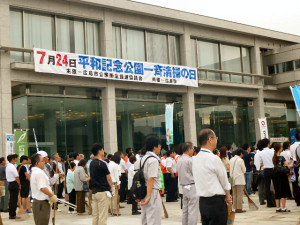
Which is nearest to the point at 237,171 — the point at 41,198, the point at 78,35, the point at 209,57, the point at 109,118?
the point at 41,198

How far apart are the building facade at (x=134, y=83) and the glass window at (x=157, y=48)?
65 millimetres

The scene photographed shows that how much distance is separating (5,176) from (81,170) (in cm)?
294

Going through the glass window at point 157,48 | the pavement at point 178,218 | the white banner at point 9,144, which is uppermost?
the glass window at point 157,48

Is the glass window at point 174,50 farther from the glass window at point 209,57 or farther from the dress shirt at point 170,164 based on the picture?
the dress shirt at point 170,164

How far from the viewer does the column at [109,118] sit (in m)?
23.1

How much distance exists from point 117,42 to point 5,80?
7.02 meters

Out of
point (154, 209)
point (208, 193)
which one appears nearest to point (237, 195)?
point (154, 209)

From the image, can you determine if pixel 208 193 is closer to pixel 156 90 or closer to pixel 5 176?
pixel 5 176

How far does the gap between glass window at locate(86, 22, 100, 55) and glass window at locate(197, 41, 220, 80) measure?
298 inches

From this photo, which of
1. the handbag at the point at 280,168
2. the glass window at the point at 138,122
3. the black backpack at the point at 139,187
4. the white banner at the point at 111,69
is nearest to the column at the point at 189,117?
the glass window at the point at 138,122

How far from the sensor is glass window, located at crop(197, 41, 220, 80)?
2847cm

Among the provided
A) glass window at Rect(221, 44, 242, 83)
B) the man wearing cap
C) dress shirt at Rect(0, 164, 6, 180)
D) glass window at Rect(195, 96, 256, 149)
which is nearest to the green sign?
dress shirt at Rect(0, 164, 6, 180)

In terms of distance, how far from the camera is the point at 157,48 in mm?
26312

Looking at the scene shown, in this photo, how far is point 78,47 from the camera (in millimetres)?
22906
